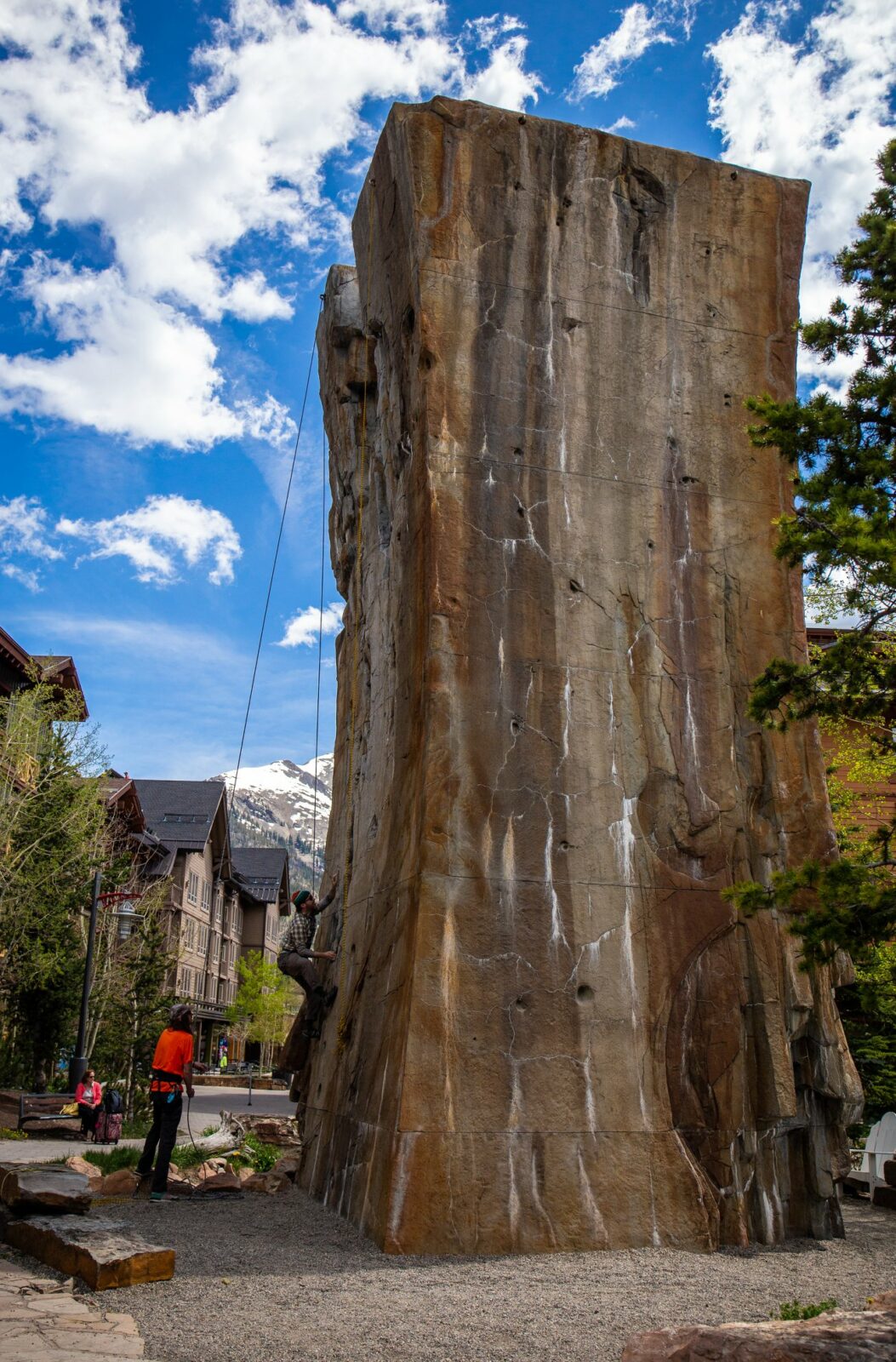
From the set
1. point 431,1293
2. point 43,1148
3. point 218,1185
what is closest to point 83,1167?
point 218,1185

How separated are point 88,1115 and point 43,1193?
12738 millimetres

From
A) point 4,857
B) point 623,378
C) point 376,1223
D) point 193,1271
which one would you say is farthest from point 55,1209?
point 4,857

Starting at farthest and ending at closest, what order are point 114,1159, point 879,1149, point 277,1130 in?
point 277,1130
point 114,1159
point 879,1149

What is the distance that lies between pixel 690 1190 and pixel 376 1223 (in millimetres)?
2509

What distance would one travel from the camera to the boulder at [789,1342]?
4.19 metres

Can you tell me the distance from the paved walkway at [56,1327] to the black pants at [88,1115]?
1451cm

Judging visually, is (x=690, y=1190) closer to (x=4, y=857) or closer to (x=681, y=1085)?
(x=681, y=1085)

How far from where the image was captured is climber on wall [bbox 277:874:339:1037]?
12367 millimetres

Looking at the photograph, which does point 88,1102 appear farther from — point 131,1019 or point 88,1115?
point 131,1019

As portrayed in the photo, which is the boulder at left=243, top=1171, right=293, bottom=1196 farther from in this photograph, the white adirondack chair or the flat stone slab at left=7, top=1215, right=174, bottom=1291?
the white adirondack chair

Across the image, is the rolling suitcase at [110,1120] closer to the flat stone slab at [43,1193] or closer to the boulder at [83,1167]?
the boulder at [83,1167]

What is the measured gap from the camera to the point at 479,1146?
870 cm

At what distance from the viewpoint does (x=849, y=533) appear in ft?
25.5

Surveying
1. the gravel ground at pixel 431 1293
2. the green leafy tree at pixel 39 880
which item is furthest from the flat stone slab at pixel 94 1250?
the green leafy tree at pixel 39 880
